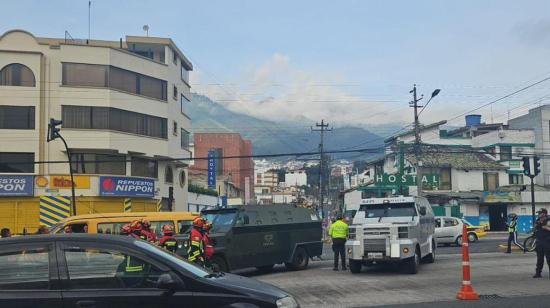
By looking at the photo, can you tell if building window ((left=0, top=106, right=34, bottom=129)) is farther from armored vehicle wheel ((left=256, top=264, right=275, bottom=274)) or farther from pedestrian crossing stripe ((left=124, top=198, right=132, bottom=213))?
armored vehicle wheel ((left=256, top=264, right=275, bottom=274))

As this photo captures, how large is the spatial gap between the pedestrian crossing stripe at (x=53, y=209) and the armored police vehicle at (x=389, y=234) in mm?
24720

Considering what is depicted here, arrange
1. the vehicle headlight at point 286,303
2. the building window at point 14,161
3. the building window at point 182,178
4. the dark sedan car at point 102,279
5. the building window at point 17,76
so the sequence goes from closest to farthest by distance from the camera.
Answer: the dark sedan car at point 102,279 < the vehicle headlight at point 286,303 < the building window at point 14,161 < the building window at point 17,76 < the building window at point 182,178

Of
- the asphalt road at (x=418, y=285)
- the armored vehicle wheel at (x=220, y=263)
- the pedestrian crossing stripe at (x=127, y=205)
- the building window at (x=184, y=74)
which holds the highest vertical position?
the building window at (x=184, y=74)

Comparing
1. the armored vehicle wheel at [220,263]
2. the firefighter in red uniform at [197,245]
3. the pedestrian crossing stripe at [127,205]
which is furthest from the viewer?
the pedestrian crossing stripe at [127,205]

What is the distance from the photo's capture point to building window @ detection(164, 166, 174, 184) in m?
47.3

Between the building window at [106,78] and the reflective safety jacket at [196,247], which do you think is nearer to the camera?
the reflective safety jacket at [196,247]

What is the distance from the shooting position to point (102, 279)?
5766 millimetres

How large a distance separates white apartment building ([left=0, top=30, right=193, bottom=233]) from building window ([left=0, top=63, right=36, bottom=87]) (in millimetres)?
63

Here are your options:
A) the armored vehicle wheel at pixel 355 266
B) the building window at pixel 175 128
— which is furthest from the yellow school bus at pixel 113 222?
the building window at pixel 175 128

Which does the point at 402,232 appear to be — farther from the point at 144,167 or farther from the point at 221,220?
the point at 144,167

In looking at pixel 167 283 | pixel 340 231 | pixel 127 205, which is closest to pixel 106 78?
pixel 127 205

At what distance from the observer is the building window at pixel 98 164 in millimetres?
40656

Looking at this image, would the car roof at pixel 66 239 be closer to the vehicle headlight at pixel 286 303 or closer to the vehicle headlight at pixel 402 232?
the vehicle headlight at pixel 286 303

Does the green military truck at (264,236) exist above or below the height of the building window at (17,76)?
below
